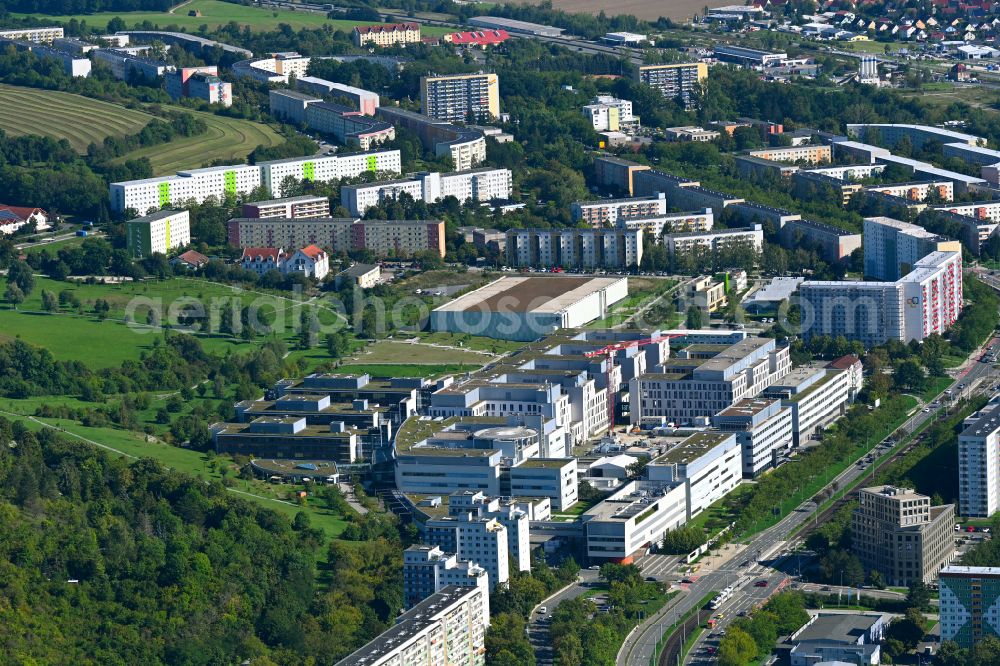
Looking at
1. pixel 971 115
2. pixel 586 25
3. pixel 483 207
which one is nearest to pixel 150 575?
pixel 483 207

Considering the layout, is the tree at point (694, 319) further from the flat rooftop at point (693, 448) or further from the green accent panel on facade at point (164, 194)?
the green accent panel on facade at point (164, 194)

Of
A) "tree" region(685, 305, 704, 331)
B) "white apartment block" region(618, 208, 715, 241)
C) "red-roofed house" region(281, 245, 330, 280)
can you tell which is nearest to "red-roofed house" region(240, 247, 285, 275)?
"red-roofed house" region(281, 245, 330, 280)

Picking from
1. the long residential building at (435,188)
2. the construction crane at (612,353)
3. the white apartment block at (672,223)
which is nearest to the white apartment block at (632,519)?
the construction crane at (612,353)

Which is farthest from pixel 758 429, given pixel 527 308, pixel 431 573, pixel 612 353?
pixel 527 308

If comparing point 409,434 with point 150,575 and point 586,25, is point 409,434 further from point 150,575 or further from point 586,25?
point 586,25

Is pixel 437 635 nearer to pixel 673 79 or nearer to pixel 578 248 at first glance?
pixel 578 248

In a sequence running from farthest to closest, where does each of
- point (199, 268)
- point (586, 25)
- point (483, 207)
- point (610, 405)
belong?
point (586, 25) → point (483, 207) → point (199, 268) → point (610, 405)

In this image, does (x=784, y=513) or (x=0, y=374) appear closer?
(x=784, y=513)
